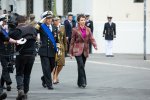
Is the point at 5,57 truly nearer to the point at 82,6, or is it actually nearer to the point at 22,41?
the point at 22,41

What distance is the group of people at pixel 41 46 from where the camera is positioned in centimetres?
1452

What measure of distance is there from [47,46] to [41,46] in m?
0.16

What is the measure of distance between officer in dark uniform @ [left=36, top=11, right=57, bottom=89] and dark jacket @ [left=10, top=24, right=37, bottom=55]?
1.75 m

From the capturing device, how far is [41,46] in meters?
16.8

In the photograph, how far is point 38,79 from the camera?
19234 mm

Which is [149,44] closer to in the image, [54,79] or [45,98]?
[54,79]

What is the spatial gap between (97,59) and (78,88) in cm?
1075

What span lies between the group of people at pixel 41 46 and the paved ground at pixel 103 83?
1.39 feet

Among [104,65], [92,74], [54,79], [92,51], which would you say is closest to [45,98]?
[54,79]

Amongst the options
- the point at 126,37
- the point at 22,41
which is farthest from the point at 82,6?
the point at 22,41

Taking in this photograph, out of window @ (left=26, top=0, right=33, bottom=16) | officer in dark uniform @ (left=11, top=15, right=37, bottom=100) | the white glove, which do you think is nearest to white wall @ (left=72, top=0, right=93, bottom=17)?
window @ (left=26, top=0, right=33, bottom=16)

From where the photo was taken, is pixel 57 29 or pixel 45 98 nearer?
pixel 45 98

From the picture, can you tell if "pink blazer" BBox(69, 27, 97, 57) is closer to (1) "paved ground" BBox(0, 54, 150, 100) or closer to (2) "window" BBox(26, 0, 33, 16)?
(1) "paved ground" BBox(0, 54, 150, 100)

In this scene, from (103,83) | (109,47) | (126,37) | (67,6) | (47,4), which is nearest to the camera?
(103,83)
